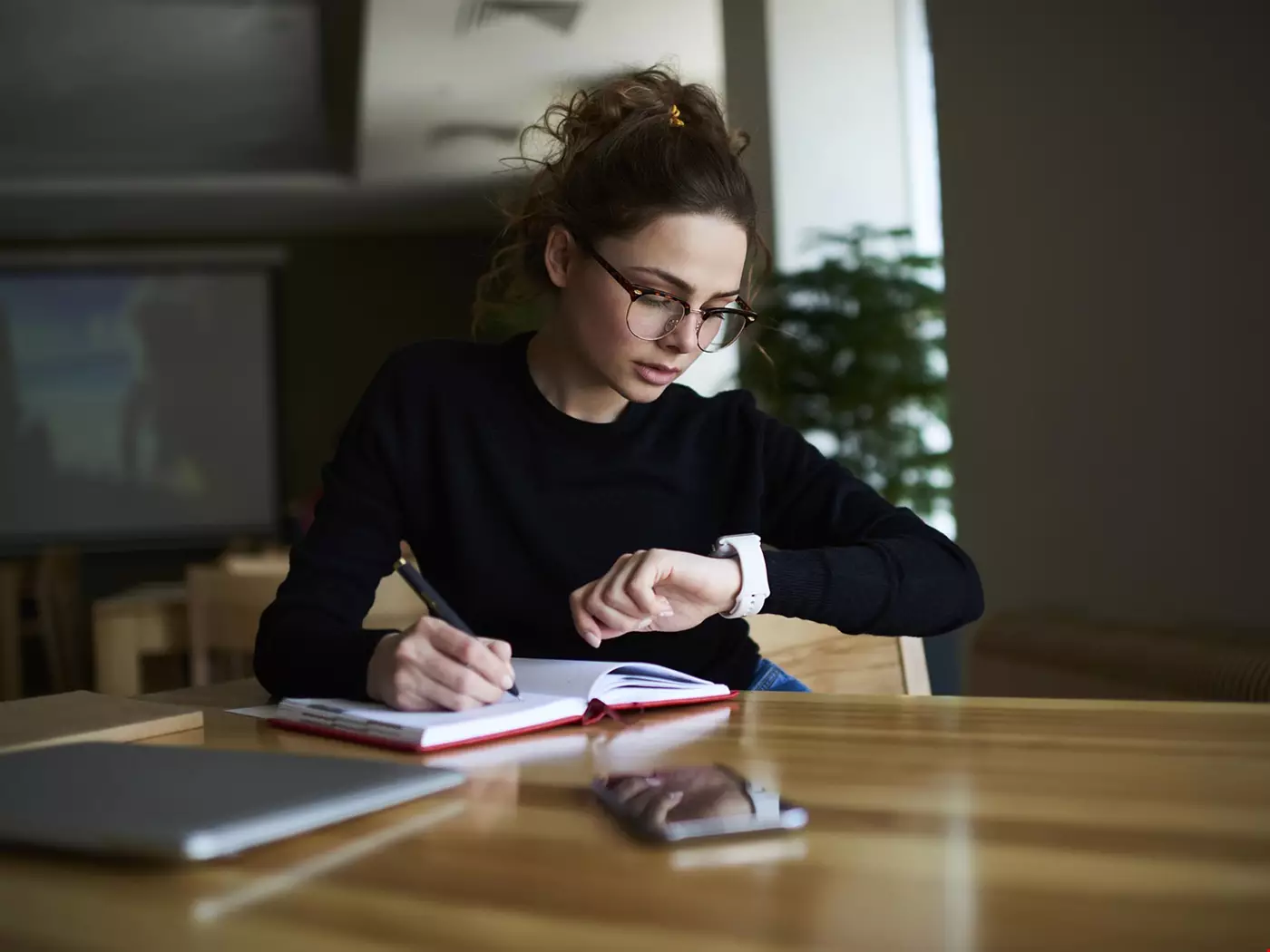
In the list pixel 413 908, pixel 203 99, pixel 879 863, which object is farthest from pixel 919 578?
pixel 203 99

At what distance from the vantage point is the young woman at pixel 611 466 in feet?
4.32

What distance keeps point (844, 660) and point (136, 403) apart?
911cm

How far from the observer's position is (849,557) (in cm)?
129

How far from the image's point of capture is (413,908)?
1.78 feet

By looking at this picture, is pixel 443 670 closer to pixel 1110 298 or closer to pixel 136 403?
pixel 1110 298

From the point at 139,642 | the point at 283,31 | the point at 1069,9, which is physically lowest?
the point at 139,642

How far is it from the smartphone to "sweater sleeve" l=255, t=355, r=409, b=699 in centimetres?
43

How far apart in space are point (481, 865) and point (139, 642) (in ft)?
8.75

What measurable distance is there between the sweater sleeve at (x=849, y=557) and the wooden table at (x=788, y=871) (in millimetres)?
373

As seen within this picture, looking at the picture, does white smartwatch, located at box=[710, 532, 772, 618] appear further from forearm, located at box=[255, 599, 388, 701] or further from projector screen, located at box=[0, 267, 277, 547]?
projector screen, located at box=[0, 267, 277, 547]

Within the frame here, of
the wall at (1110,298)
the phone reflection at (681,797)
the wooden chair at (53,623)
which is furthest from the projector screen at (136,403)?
the phone reflection at (681,797)

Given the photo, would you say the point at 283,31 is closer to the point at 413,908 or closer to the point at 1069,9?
the point at 1069,9

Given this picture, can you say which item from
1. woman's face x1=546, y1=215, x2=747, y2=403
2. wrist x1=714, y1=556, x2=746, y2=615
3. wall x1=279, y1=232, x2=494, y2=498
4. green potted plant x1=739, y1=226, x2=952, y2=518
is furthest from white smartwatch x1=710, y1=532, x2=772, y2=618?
wall x1=279, y1=232, x2=494, y2=498

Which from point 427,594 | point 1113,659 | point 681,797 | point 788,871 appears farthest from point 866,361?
point 788,871
